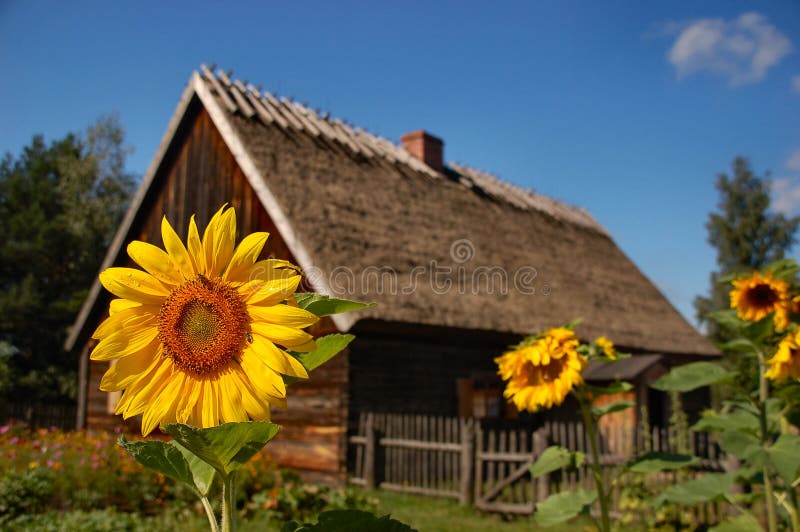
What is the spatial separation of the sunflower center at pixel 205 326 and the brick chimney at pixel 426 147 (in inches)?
617

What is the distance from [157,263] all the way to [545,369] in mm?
1889

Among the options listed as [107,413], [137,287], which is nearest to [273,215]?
[107,413]

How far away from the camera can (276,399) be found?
1206mm

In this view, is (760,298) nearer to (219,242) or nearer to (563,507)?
(563,507)

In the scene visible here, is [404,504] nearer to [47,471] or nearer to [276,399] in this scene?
[47,471]

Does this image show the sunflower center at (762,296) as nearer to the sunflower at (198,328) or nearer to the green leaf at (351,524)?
the green leaf at (351,524)

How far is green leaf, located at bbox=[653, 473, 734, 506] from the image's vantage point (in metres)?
2.80

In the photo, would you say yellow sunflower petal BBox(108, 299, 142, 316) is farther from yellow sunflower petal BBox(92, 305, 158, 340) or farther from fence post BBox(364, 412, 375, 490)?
fence post BBox(364, 412, 375, 490)

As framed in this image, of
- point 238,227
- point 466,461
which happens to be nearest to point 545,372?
point 466,461

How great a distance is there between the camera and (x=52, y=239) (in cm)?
2920

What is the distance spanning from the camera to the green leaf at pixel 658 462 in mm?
2625

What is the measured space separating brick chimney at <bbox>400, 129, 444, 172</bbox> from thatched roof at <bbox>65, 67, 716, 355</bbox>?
355mm

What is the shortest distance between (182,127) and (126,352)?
496 inches

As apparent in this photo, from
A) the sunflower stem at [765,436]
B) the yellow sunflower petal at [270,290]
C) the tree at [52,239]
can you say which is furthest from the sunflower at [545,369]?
the tree at [52,239]
